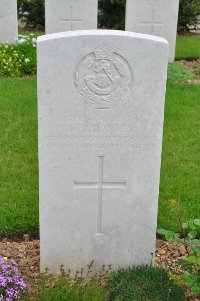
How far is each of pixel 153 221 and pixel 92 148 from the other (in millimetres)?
657

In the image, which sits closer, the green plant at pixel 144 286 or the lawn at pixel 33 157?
the green plant at pixel 144 286

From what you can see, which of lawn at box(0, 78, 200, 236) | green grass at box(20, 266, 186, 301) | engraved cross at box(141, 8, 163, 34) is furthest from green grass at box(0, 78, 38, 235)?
engraved cross at box(141, 8, 163, 34)

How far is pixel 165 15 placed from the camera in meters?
10.3

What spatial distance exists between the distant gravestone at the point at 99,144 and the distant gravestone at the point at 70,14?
23.3 ft

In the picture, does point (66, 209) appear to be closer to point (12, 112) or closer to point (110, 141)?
point (110, 141)

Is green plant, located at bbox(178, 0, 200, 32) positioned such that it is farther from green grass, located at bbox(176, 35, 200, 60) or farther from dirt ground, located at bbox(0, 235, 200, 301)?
dirt ground, located at bbox(0, 235, 200, 301)

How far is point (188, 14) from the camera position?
15.0 metres

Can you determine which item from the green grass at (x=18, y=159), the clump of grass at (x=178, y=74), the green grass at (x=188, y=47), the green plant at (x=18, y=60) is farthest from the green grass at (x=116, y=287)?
the green grass at (x=188, y=47)

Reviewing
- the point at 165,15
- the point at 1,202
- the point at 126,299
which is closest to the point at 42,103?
the point at 126,299

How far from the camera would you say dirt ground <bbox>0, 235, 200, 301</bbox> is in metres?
3.66

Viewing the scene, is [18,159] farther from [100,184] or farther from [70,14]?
[70,14]

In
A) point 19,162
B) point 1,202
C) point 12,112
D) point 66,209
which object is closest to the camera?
point 66,209

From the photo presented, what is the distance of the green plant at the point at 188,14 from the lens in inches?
580

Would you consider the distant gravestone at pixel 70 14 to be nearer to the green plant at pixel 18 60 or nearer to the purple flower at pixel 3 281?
the green plant at pixel 18 60
